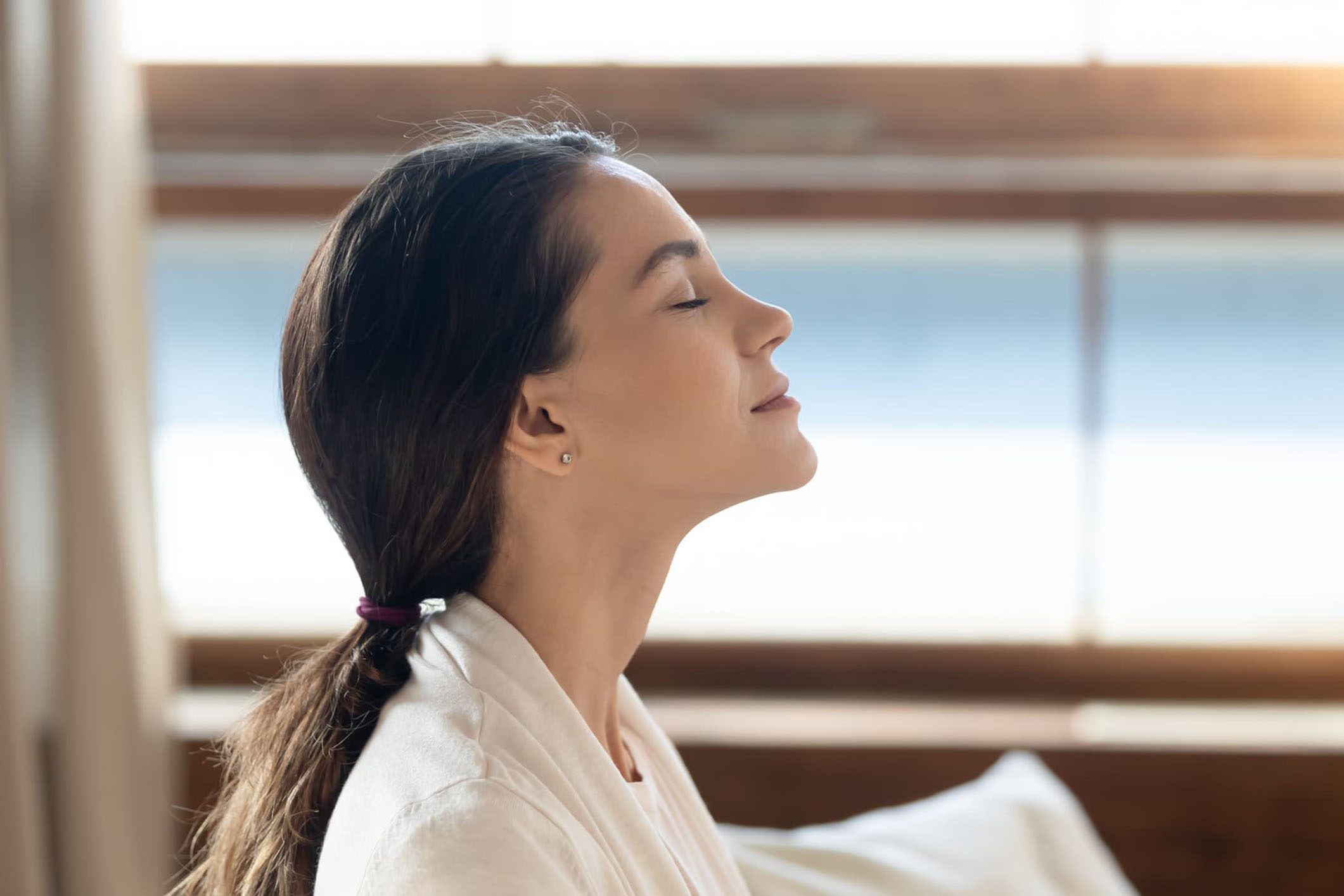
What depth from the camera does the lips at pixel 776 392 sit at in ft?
3.42

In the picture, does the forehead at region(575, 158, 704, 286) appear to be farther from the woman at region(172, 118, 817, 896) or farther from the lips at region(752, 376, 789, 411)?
the lips at region(752, 376, 789, 411)

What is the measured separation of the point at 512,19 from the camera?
1.97 m

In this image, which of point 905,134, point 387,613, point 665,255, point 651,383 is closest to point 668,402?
point 651,383

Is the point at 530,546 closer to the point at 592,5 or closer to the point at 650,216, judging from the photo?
the point at 650,216

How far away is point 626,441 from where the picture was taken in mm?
984

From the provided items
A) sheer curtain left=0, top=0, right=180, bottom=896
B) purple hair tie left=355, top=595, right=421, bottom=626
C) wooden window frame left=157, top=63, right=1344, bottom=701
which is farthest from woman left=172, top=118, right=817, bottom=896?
→ wooden window frame left=157, top=63, right=1344, bottom=701

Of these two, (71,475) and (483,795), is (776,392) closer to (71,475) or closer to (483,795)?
(483,795)

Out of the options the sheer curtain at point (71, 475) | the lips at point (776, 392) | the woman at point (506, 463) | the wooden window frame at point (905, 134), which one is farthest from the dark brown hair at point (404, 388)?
the wooden window frame at point (905, 134)

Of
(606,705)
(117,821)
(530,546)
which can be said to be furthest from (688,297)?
(117,821)

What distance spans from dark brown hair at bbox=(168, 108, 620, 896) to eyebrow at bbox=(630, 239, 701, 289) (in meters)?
0.04

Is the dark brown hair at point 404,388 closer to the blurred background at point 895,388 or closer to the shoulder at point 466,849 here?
the shoulder at point 466,849

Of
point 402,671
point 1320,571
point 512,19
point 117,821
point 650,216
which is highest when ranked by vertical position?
point 512,19

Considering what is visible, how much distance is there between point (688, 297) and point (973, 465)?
3.74 ft

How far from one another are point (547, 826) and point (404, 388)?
0.32m
